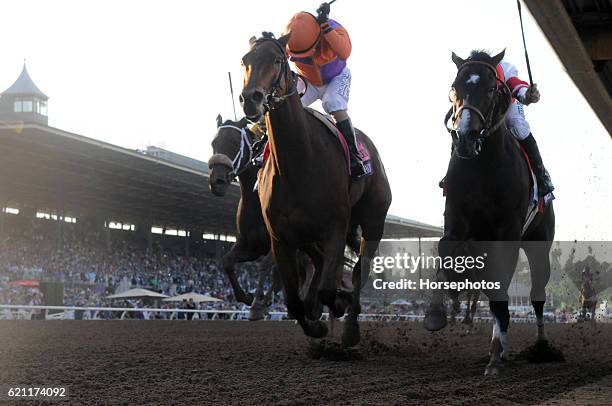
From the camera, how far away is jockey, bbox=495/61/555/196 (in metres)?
7.76

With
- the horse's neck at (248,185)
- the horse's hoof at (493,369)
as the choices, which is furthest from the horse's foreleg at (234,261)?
the horse's hoof at (493,369)

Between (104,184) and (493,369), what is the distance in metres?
26.6

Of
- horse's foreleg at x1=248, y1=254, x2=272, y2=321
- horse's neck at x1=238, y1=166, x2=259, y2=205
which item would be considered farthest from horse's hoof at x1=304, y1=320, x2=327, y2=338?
horse's foreleg at x1=248, y1=254, x2=272, y2=321

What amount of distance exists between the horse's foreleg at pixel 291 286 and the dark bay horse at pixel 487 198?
1.01 meters

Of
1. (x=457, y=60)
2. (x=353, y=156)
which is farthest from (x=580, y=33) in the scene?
(x=353, y=156)

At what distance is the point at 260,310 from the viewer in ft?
35.4

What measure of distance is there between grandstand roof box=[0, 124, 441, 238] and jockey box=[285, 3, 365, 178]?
15901mm

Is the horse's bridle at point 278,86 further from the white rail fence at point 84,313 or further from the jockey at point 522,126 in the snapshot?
the white rail fence at point 84,313

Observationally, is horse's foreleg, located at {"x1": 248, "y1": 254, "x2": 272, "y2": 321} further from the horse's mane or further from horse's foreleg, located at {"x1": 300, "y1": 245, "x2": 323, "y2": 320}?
the horse's mane

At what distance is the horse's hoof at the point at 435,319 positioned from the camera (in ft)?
21.8

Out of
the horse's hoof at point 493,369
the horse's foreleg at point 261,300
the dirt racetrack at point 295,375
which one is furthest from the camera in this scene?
the horse's foreleg at point 261,300

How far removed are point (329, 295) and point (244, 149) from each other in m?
2.88

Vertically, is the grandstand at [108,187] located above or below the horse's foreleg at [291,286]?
above

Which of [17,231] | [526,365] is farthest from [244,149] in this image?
[17,231]
